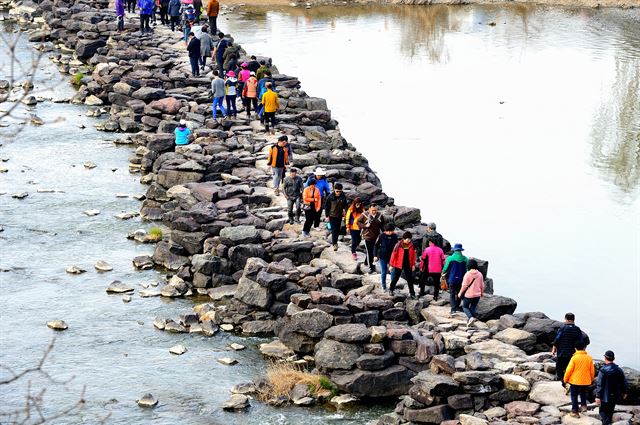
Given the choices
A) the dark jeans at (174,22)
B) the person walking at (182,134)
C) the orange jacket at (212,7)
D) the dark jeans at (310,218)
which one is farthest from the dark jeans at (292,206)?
the dark jeans at (174,22)

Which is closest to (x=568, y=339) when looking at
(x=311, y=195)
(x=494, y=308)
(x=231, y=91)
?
(x=494, y=308)

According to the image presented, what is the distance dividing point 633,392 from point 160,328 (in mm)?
12087

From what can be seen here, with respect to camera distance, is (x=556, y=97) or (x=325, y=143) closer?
(x=325, y=143)

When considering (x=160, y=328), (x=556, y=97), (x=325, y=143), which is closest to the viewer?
(x=160, y=328)

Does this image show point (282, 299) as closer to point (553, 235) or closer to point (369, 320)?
point (369, 320)

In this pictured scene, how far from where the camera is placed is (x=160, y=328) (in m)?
28.6

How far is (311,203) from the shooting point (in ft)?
99.6

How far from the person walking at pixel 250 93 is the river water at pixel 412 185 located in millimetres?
5117

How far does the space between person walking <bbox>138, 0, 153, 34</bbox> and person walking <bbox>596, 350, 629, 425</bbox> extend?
131ft

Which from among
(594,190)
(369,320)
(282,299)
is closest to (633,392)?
(369,320)

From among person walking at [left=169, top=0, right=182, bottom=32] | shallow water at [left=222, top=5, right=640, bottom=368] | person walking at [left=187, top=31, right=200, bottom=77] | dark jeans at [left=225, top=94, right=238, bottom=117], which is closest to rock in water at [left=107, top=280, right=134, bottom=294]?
shallow water at [left=222, top=5, right=640, bottom=368]

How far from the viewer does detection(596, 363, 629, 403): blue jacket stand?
20.4 meters

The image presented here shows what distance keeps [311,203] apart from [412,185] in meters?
12.3

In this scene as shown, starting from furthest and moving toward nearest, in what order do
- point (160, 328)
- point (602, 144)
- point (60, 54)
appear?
point (60, 54) < point (602, 144) < point (160, 328)
